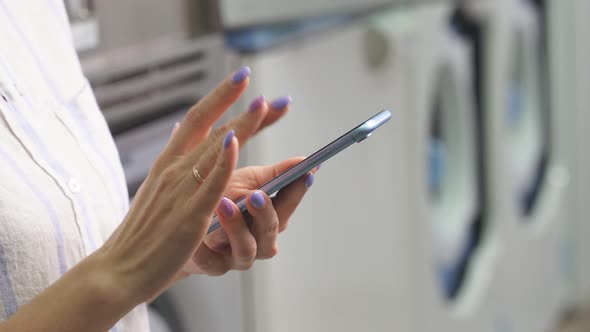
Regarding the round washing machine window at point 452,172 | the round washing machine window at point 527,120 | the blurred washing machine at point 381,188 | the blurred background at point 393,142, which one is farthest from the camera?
the round washing machine window at point 527,120

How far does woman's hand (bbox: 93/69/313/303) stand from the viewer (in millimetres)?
450

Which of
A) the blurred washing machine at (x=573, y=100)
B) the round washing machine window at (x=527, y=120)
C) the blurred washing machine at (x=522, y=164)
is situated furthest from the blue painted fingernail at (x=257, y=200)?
the blurred washing machine at (x=573, y=100)

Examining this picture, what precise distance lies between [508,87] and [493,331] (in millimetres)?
691

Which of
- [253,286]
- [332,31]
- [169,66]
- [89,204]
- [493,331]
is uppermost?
[89,204]

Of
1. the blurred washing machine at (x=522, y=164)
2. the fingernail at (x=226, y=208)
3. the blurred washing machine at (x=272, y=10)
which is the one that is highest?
the fingernail at (x=226, y=208)

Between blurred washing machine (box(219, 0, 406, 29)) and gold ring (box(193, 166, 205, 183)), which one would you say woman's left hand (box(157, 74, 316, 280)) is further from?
blurred washing machine (box(219, 0, 406, 29))

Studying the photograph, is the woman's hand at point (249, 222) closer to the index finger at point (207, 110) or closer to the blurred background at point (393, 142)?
the index finger at point (207, 110)

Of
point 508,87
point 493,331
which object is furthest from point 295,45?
point 508,87

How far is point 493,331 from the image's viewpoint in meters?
1.99

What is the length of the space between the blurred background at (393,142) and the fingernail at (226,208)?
1.40 ft

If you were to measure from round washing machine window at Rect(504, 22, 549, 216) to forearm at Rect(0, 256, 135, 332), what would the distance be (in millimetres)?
1931

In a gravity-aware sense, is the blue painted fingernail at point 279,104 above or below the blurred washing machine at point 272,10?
above

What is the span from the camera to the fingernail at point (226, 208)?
51 cm

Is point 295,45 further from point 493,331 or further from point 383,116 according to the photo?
point 493,331
